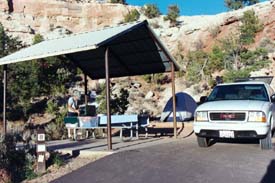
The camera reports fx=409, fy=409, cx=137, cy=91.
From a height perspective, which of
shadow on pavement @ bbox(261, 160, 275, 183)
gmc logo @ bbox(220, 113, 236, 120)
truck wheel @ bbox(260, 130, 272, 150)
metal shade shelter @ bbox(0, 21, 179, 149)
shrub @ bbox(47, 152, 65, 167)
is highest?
metal shade shelter @ bbox(0, 21, 179, 149)

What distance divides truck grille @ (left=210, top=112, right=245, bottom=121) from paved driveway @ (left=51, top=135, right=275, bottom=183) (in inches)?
31.8

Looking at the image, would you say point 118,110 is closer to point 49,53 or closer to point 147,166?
point 49,53

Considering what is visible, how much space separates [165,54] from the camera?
14.3 metres

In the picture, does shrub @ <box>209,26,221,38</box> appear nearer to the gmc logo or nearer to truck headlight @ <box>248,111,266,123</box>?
the gmc logo

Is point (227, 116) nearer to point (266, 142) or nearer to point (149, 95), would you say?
point (266, 142)

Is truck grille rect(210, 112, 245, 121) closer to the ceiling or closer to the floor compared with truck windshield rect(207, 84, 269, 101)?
closer to the floor

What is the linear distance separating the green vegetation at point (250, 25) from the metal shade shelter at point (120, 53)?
27.1 metres

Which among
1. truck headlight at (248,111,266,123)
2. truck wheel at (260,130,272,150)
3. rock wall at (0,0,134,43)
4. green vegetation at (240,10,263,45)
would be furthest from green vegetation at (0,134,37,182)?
rock wall at (0,0,134,43)

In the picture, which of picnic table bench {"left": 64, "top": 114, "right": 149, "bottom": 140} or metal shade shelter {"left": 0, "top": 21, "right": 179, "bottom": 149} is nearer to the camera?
metal shade shelter {"left": 0, "top": 21, "right": 179, "bottom": 149}

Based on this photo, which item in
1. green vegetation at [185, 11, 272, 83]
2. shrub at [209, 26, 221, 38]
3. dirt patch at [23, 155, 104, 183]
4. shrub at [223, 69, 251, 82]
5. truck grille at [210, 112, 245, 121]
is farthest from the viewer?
shrub at [209, 26, 221, 38]

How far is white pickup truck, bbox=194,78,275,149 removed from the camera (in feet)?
32.3

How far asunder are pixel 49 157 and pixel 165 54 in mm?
6314

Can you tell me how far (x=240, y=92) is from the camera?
1141 centimetres

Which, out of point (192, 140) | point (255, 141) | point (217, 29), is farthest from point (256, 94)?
point (217, 29)
